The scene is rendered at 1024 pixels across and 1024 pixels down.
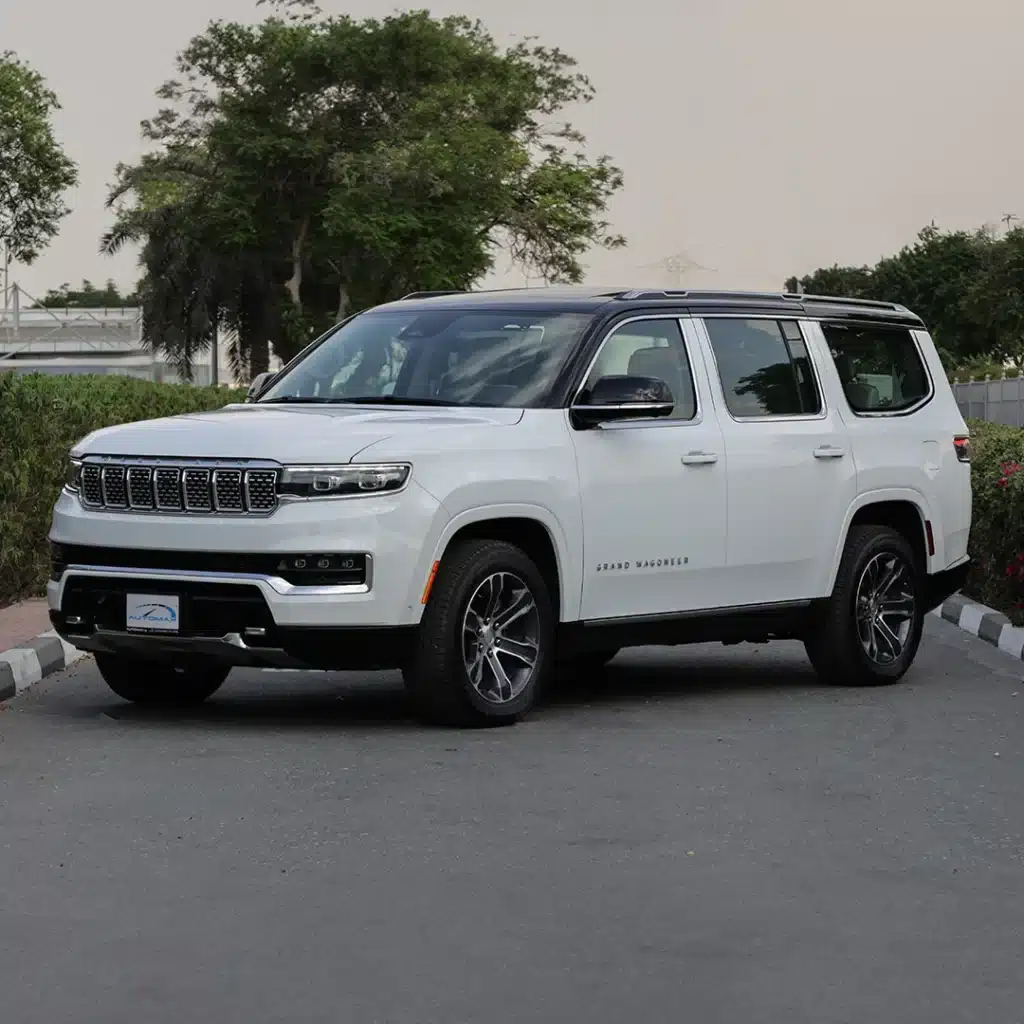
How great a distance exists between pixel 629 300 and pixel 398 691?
2.29 meters

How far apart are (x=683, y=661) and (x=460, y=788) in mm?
5367

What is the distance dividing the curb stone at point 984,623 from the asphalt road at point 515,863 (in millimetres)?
3104

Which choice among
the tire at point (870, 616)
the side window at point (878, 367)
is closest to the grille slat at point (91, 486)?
the tire at point (870, 616)

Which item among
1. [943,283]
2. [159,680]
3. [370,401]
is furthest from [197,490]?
[943,283]

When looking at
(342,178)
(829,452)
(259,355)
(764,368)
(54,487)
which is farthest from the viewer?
(259,355)

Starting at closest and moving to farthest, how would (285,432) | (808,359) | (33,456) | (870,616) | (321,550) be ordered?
(321,550) → (285,432) → (808,359) → (870,616) → (33,456)

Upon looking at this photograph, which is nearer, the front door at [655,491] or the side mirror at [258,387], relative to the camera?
the front door at [655,491]

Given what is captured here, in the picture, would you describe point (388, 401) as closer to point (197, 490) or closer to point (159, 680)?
point (197, 490)

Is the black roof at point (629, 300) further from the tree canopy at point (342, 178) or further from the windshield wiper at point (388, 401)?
the tree canopy at point (342, 178)

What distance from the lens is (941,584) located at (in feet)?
43.3

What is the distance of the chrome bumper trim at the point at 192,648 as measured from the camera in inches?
397

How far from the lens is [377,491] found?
10.0m

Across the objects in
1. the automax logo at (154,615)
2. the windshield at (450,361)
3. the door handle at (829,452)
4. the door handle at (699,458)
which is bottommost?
the automax logo at (154,615)

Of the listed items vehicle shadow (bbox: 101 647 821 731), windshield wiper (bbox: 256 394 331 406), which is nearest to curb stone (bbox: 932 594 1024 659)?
vehicle shadow (bbox: 101 647 821 731)
